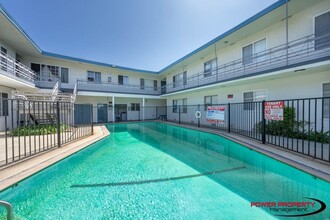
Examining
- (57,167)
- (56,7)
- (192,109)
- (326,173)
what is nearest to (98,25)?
(56,7)

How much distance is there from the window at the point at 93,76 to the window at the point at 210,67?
12.5 m

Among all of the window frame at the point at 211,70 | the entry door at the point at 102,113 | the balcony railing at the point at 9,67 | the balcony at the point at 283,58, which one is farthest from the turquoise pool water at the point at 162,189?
the entry door at the point at 102,113

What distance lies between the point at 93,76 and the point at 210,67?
13.3 metres

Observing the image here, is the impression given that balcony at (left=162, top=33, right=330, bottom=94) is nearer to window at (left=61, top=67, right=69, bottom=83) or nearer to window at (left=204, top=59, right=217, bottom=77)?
window at (left=204, top=59, right=217, bottom=77)

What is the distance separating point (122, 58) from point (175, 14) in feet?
33.9

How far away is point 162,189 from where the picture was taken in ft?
11.9

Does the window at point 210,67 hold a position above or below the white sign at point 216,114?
above

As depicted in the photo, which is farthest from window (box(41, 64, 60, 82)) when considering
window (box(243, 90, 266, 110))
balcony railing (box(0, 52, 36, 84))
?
window (box(243, 90, 266, 110))

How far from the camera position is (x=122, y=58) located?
20531mm

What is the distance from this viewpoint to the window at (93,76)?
17.8 metres

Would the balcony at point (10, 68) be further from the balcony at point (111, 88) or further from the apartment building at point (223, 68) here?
the balcony at point (111, 88)

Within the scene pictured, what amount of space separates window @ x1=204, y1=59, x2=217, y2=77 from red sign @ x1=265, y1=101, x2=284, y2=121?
7605 millimetres

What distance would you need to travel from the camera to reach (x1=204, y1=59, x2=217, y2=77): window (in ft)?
45.4

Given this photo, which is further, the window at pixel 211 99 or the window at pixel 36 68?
the window at pixel 36 68
